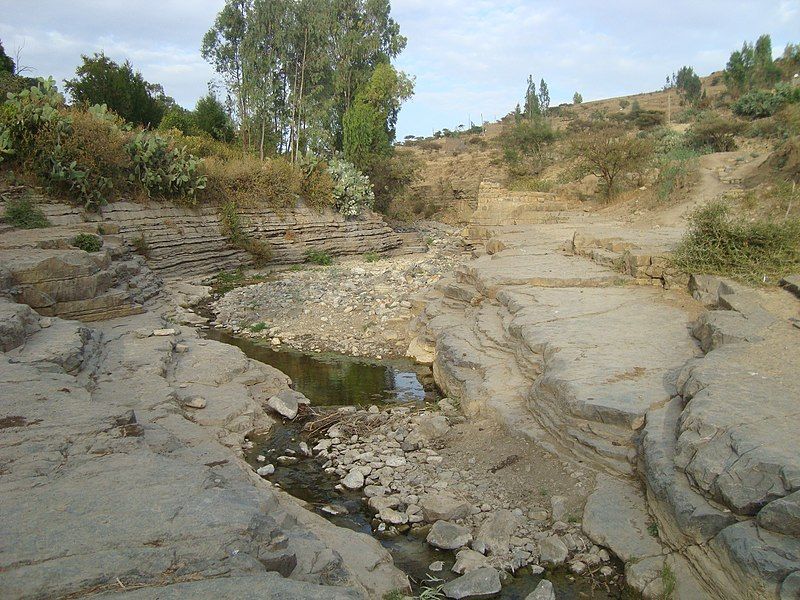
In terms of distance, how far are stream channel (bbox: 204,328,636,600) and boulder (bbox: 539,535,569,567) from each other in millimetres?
73

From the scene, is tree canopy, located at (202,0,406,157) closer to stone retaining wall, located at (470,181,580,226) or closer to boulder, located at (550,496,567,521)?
stone retaining wall, located at (470,181,580,226)

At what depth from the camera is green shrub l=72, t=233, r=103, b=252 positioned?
459 inches

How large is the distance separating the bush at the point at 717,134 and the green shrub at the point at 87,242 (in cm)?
2138

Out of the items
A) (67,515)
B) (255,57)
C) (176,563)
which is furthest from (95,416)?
(255,57)

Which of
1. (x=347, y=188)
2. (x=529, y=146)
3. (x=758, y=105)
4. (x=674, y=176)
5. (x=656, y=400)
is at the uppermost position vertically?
(x=758, y=105)

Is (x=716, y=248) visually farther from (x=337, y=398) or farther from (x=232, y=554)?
(x=232, y=554)

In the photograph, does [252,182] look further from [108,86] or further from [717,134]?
[717,134]

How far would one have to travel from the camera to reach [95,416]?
15.6ft

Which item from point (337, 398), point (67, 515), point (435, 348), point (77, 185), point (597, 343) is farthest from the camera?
point (77, 185)

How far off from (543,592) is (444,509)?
1137 millimetres

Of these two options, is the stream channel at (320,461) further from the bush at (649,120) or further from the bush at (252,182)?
the bush at (649,120)

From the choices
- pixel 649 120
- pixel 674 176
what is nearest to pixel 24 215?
pixel 674 176

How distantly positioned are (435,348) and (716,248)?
13.5 ft

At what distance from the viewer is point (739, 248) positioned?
8.01 m
